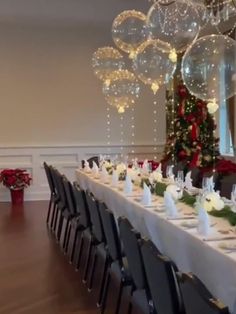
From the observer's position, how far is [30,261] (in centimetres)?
591

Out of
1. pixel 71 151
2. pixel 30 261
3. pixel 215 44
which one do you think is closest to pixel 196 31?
pixel 215 44

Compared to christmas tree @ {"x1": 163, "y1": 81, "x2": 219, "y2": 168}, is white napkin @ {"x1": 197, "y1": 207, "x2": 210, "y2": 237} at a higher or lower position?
lower

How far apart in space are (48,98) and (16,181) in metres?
2.04

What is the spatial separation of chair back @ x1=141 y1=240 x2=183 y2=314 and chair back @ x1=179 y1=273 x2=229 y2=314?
0.21m

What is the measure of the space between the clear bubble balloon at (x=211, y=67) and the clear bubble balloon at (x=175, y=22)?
1.96 feet

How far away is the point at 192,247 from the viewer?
3.38m

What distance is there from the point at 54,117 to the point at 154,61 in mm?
5348

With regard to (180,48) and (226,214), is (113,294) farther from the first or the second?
(180,48)

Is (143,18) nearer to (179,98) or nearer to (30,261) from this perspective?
(30,261)

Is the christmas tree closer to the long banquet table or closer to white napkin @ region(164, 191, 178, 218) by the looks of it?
the long banquet table

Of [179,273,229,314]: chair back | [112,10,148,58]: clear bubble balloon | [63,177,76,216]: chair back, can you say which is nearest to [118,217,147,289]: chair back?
[179,273,229,314]: chair back

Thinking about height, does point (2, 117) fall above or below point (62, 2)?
below

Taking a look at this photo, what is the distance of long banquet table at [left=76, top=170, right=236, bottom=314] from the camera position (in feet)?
9.32

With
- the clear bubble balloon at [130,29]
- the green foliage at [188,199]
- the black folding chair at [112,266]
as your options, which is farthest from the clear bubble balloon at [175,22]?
the black folding chair at [112,266]
